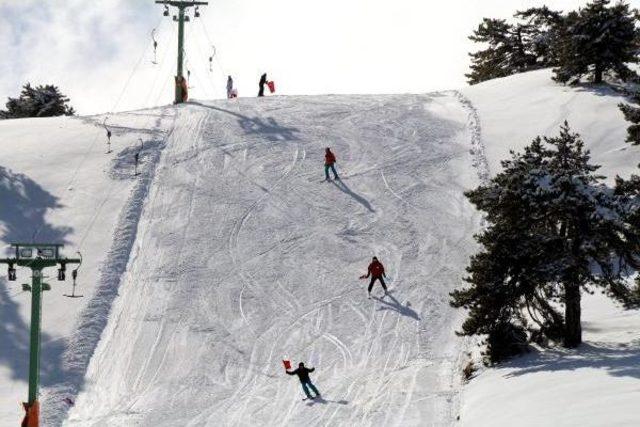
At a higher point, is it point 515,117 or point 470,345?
point 515,117

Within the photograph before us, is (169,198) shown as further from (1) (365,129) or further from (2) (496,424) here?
(2) (496,424)

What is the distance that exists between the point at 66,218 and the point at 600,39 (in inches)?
955

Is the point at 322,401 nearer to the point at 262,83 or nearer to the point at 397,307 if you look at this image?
the point at 397,307

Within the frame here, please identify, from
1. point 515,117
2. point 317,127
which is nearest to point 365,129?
point 317,127

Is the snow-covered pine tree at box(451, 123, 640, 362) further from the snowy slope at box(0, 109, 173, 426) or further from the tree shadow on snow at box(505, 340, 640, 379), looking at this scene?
the snowy slope at box(0, 109, 173, 426)

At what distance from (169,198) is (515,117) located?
1652cm

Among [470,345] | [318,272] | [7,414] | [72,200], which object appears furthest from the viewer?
[72,200]

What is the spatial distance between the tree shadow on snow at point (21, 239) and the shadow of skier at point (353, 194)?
994 centimetres

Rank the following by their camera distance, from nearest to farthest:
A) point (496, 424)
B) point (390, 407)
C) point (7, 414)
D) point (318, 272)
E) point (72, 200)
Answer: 1. point (496, 424)
2. point (390, 407)
3. point (7, 414)
4. point (318, 272)
5. point (72, 200)

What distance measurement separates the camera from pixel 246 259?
27531 millimetres

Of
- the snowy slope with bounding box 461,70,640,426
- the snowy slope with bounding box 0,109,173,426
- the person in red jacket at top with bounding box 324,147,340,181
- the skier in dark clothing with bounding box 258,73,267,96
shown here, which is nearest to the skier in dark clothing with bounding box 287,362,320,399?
the snowy slope with bounding box 461,70,640,426

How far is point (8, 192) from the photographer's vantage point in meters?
32.6

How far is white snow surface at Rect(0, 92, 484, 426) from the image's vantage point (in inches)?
805

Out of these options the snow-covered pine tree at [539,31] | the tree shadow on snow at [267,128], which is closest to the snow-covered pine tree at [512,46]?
the snow-covered pine tree at [539,31]
